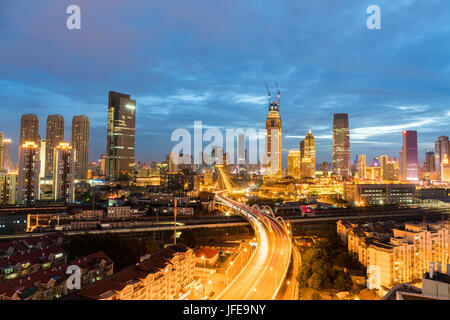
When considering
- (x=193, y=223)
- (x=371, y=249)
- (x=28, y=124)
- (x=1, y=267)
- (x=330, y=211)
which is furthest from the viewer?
(x=28, y=124)

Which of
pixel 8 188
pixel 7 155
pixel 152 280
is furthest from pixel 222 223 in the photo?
pixel 7 155

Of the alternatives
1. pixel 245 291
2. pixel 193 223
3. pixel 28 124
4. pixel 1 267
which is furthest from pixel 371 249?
pixel 28 124

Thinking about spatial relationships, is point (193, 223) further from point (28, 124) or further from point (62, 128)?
point (62, 128)

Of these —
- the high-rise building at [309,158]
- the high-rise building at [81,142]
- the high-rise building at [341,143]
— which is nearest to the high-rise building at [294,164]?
the high-rise building at [309,158]

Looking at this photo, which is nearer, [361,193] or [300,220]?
[300,220]

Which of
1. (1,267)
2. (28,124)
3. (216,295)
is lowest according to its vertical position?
(216,295)

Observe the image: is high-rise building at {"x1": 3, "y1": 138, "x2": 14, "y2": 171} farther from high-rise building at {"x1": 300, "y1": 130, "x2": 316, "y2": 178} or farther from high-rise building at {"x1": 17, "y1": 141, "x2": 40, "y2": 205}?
high-rise building at {"x1": 300, "y1": 130, "x2": 316, "y2": 178}

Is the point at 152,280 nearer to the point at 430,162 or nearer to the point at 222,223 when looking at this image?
the point at 222,223

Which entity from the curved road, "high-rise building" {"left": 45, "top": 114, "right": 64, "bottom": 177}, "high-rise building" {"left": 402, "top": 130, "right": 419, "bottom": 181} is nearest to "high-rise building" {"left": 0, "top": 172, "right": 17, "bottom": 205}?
the curved road
